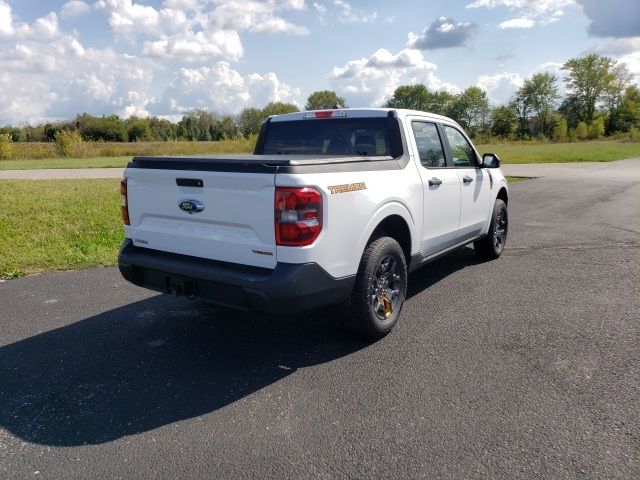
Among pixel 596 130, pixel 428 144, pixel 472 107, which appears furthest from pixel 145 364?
pixel 472 107

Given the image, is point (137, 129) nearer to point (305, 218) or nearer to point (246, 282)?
point (246, 282)

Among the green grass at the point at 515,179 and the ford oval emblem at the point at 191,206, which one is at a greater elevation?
the ford oval emblem at the point at 191,206

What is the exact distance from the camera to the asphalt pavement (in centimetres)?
258

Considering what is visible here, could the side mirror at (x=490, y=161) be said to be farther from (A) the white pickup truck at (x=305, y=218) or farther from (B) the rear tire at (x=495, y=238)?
(A) the white pickup truck at (x=305, y=218)

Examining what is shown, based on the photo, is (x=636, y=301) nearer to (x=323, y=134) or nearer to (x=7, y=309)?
(x=323, y=134)

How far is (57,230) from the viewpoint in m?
8.04

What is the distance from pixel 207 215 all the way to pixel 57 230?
5.67 meters

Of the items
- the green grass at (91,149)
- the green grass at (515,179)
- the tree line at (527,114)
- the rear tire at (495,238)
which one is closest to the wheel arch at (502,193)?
the rear tire at (495,238)

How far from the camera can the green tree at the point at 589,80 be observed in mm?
92750

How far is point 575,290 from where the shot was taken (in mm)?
5289

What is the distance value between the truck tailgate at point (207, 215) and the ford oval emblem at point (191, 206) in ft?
0.07

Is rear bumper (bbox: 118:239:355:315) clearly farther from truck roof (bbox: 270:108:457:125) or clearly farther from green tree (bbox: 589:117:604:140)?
green tree (bbox: 589:117:604:140)

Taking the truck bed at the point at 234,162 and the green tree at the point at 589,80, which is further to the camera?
the green tree at the point at 589,80

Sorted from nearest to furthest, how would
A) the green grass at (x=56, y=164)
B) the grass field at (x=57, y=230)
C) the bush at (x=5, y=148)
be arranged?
the grass field at (x=57, y=230)
the green grass at (x=56, y=164)
the bush at (x=5, y=148)
